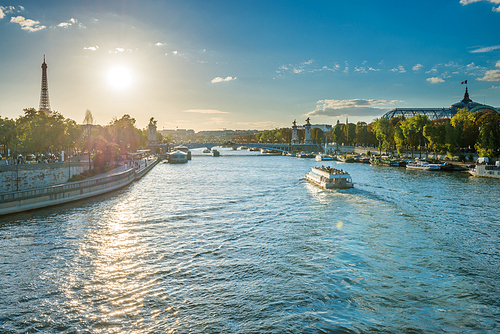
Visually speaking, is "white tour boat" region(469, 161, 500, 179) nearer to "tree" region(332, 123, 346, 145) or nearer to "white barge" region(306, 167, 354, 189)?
"white barge" region(306, 167, 354, 189)

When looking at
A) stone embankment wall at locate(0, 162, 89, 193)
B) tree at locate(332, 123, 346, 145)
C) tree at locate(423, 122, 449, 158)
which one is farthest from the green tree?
stone embankment wall at locate(0, 162, 89, 193)

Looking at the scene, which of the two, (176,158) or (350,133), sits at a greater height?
(350,133)

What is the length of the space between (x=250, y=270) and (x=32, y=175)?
2192cm

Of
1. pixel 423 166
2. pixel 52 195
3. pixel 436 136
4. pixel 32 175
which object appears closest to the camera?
pixel 52 195

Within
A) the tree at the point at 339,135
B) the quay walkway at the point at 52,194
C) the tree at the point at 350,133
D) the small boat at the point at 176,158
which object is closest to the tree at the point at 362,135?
the tree at the point at 350,133

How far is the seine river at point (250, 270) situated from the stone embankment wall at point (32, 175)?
374cm

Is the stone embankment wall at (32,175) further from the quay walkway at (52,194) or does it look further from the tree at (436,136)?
the tree at (436,136)

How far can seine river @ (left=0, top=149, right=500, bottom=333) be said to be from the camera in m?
9.18

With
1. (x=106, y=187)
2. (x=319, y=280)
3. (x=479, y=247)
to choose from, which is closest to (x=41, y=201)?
(x=106, y=187)

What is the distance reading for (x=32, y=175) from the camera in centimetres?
2608

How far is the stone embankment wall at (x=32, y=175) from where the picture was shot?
2364cm

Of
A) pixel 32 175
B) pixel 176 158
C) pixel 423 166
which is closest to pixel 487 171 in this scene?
pixel 423 166

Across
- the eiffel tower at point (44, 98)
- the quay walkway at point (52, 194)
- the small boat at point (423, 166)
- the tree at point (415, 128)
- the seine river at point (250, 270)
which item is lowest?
the seine river at point (250, 270)

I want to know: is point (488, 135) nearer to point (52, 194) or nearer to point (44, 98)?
point (52, 194)
